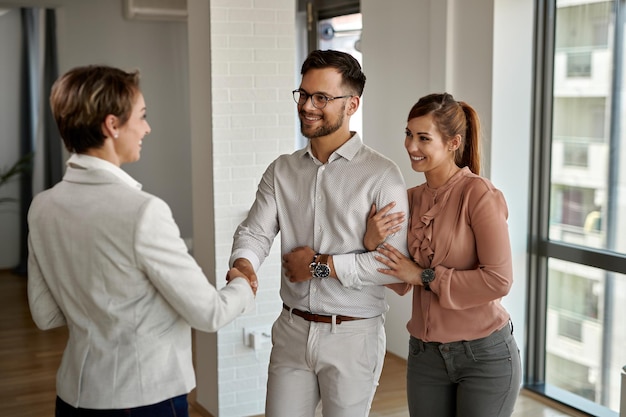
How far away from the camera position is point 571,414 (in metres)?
4.37

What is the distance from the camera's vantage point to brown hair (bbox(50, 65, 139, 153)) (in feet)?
6.34

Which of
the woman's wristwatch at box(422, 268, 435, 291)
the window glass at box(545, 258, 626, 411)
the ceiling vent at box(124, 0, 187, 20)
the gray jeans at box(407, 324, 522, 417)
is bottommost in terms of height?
the window glass at box(545, 258, 626, 411)

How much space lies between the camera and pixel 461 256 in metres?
2.50

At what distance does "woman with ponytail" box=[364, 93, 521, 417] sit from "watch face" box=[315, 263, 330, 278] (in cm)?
16

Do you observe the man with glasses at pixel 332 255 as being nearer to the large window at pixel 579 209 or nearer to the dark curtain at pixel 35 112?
the large window at pixel 579 209

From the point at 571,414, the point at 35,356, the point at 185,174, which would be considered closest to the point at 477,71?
the point at 571,414

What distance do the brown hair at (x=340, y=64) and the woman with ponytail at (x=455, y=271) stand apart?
214mm

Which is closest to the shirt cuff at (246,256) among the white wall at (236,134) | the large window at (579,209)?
the white wall at (236,134)

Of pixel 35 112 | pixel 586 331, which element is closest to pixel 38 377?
pixel 586 331

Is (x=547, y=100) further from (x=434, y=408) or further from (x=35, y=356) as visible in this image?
(x=35, y=356)

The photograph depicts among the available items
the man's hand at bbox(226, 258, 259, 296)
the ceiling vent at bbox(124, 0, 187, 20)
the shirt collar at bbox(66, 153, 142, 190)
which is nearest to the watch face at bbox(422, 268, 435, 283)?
the man's hand at bbox(226, 258, 259, 296)

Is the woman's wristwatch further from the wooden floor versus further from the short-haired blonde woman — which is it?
the wooden floor

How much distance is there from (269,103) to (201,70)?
15.1 inches

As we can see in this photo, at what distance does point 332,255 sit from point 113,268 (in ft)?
2.59
